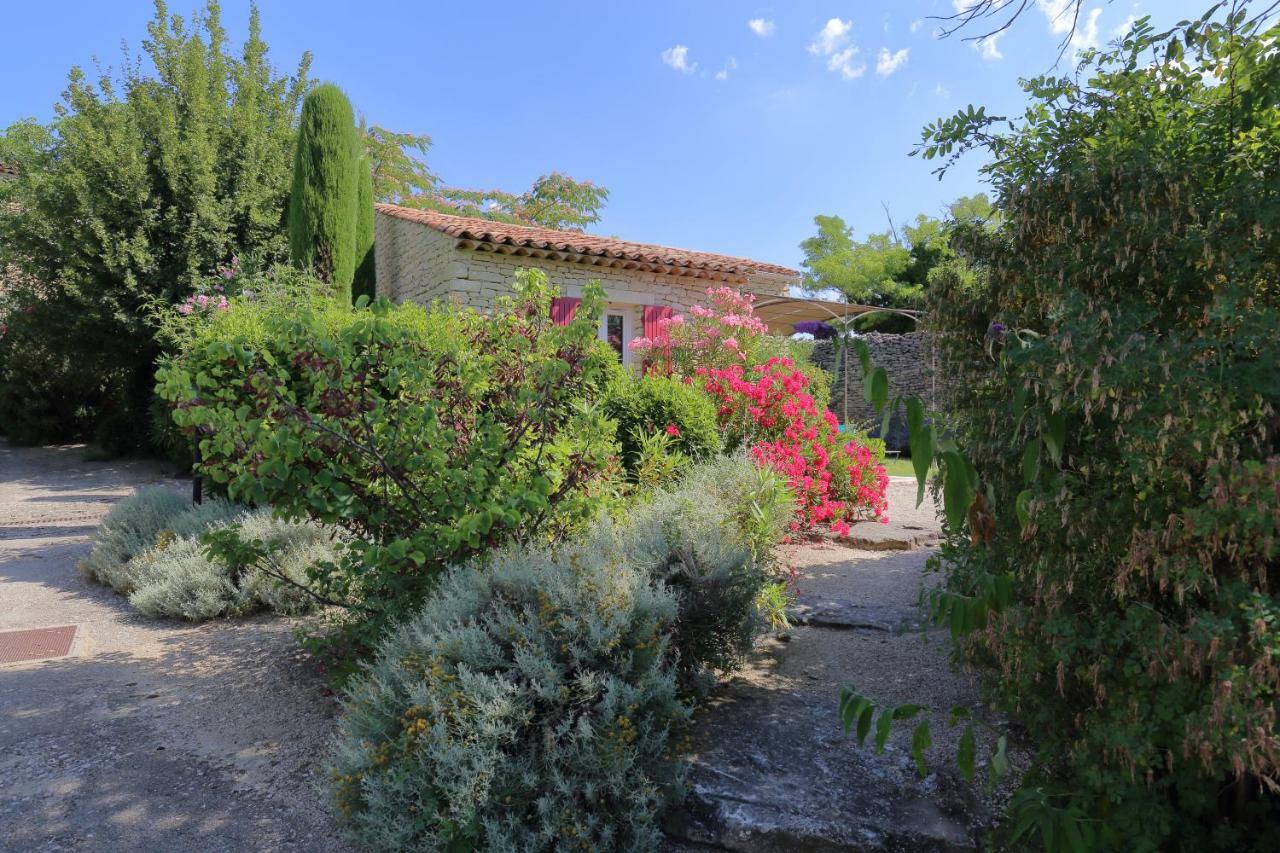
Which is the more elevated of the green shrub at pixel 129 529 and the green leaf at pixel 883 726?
the green leaf at pixel 883 726

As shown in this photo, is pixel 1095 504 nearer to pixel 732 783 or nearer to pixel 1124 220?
pixel 1124 220

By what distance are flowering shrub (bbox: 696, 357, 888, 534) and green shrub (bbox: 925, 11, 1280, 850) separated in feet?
13.7

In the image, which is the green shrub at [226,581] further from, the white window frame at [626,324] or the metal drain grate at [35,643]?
the white window frame at [626,324]

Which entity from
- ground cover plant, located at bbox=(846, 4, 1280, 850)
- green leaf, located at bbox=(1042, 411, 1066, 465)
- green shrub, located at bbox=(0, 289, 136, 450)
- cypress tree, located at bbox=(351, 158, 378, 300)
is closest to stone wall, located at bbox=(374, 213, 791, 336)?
cypress tree, located at bbox=(351, 158, 378, 300)

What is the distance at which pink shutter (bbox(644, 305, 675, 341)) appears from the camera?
40.4 ft

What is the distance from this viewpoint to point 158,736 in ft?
10.9

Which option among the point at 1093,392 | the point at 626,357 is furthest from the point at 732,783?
the point at 626,357

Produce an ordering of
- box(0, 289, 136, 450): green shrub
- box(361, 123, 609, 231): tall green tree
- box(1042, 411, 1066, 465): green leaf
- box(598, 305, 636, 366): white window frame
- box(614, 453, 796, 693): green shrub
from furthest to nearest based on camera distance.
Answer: box(361, 123, 609, 231): tall green tree, box(0, 289, 136, 450): green shrub, box(598, 305, 636, 366): white window frame, box(614, 453, 796, 693): green shrub, box(1042, 411, 1066, 465): green leaf

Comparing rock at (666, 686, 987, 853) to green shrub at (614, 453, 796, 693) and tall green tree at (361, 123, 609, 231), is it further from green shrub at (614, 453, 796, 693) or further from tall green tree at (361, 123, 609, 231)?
tall green tree at (361, 123, 609, 231)

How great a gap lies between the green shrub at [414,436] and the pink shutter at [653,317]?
8.38 metres

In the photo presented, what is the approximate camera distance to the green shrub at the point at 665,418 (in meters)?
6.32

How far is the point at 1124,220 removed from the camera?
76.5 inches

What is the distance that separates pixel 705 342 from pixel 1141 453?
8249 mm

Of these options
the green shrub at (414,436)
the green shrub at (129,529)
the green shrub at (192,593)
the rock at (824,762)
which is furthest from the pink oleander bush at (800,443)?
the green shrub at (129,529)
